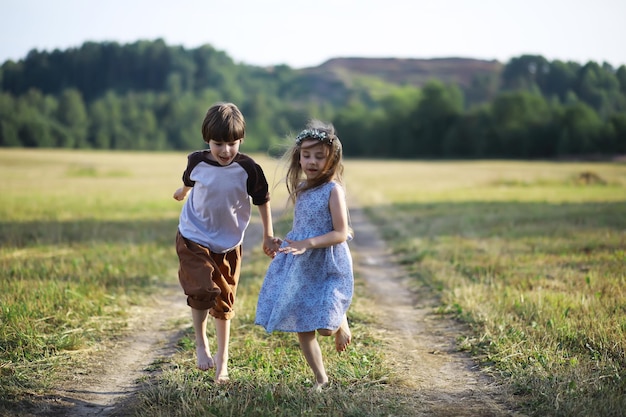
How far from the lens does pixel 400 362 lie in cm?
504

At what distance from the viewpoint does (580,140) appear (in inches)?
2491

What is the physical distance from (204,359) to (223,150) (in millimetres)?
1591

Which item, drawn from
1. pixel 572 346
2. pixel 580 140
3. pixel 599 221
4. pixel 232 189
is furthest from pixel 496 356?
pixel 580 140

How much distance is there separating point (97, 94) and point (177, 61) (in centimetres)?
3030

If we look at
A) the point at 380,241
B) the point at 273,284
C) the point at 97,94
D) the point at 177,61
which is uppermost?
the point at 177,61

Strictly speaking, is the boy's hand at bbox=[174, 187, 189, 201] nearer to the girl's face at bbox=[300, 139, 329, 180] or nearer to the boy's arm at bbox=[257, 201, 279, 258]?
the boy's arm at bbox=[257, 201, 279, 258]

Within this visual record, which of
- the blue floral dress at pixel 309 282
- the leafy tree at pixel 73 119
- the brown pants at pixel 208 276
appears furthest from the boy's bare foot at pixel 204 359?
the leafy tree at pixel 73 119

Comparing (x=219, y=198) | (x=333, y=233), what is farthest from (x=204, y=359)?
(x=333, y=233)

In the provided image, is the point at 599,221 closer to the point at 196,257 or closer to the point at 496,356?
the point at 496,356

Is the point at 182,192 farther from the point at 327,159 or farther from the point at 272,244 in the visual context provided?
the point at 327,159

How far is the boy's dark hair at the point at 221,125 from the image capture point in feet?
14.6

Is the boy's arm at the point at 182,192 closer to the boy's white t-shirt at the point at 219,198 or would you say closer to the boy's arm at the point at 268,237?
the boy's white t-shirt at the point at 219,198

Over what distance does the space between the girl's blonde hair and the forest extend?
81.3 feet

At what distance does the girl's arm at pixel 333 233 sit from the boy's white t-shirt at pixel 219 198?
0.61m
